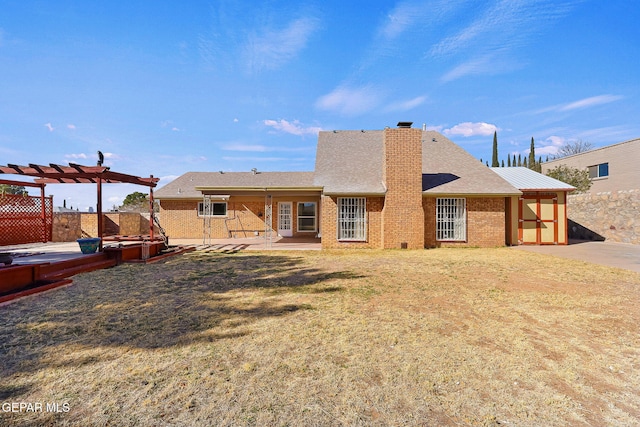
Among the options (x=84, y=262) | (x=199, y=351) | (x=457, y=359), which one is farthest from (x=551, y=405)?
(x=84, y=262)

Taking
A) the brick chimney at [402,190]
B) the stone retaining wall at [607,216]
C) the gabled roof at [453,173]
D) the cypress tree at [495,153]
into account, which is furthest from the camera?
the cypress tree at [495,153]

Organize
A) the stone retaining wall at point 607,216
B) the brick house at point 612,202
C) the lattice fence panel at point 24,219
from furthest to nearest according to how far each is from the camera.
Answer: the brick house at point 612,202 < the stone retaining wall at point 607,216 < the lattice fence panel at point 24,219

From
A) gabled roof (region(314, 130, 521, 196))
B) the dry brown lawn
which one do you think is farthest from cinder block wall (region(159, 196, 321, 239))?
the dry brown lawn

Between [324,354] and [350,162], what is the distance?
13.5 metres

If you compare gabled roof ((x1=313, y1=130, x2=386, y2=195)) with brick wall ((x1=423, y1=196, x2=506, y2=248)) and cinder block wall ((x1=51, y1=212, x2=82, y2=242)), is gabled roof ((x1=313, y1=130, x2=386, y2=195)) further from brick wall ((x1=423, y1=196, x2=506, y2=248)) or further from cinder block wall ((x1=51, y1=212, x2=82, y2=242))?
cinder block wall ((x1=51, y1=212, x2=82, y2=242))

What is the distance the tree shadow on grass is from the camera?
148 inches

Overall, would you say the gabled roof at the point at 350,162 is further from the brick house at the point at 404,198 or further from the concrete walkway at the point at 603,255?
the concrete walkway at the point at 603,255

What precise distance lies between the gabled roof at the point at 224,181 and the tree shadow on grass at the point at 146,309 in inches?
426

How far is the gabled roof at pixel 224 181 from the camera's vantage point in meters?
19.0

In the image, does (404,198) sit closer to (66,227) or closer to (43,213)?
(43,213)

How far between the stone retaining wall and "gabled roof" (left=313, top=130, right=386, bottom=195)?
40.0ft

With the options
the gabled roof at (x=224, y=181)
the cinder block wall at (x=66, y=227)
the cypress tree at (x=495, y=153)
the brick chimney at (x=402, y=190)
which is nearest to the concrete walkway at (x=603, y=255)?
the brick chimney at (x=402, y=190)

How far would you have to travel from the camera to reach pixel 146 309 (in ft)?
16.8

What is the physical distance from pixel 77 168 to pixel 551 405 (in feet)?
36.1
